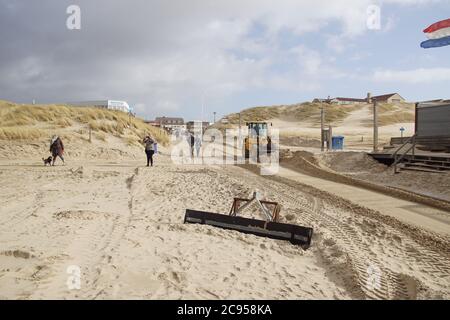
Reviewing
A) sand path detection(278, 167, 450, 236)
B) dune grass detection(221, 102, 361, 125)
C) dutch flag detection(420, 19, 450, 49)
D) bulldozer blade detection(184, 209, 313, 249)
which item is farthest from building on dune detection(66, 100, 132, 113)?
bulldozer blade detection(184, 209, 313, 249)

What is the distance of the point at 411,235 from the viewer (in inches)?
270

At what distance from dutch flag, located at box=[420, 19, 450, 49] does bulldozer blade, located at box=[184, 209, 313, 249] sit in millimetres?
16000

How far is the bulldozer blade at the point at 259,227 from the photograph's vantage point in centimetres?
634

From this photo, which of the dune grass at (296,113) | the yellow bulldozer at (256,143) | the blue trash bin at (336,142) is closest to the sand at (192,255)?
the yellow bulldozer at (256,143)

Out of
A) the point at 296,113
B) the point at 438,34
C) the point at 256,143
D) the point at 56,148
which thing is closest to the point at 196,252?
the point at 56,148

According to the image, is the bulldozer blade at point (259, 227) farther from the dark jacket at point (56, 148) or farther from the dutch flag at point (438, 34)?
the dutch flag at point (438, 34)

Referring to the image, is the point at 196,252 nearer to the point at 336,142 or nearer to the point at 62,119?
the point at 336,142

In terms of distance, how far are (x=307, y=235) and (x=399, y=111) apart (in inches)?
3040

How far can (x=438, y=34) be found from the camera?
18375mm

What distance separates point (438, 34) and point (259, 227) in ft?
53.7

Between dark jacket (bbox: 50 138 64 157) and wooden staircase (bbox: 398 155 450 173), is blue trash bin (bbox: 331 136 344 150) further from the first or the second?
dark jacket (bbox: 50 138 64 157)

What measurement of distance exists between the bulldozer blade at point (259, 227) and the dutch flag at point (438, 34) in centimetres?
1600

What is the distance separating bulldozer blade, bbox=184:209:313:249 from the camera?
6.34 metres
